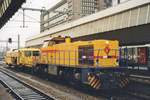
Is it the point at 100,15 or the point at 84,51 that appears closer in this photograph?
the point at 84,51

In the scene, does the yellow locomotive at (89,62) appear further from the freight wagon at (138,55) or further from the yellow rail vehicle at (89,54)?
the freight wagon at (138,55)

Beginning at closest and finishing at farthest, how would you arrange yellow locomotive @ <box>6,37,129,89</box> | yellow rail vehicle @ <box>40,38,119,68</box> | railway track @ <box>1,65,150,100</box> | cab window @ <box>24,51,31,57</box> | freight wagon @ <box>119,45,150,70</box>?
railway track @ <box>1,65,150,100</box>, yellow locomotive @ <box>6,37,129,89</box>, yellow rail vehicle @ <box>40,38,119,68</box>, freight wagon @ <box>119,45,150,70</box>, cab window @ <box>24,51,31,57</box>

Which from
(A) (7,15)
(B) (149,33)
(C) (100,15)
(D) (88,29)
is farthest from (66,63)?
(D) (88,29)

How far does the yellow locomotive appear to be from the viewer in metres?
16.4

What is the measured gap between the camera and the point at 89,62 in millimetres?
17688

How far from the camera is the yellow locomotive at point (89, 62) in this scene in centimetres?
1638

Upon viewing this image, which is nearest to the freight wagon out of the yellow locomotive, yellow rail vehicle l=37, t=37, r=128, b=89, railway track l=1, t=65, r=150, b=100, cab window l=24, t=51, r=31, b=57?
the yellow locomotive

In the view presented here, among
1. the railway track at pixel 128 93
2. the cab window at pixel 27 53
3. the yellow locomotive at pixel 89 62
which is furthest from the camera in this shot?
the cab window at pixel 27 53

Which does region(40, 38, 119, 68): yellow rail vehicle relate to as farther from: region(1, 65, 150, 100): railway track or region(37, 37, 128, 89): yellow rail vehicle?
region(1, 65, 150, 100): railway track

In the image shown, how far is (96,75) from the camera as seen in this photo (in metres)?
16.4

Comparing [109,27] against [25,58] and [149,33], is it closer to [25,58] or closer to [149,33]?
[149,33]

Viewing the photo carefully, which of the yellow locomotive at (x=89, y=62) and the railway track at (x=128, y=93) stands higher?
the yellow locomotive at (x=89, y=62)

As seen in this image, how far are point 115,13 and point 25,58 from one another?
1270cm

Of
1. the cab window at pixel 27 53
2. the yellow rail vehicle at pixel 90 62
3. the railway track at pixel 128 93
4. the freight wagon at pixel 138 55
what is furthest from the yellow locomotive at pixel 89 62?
the cab window at pixel 27 53
